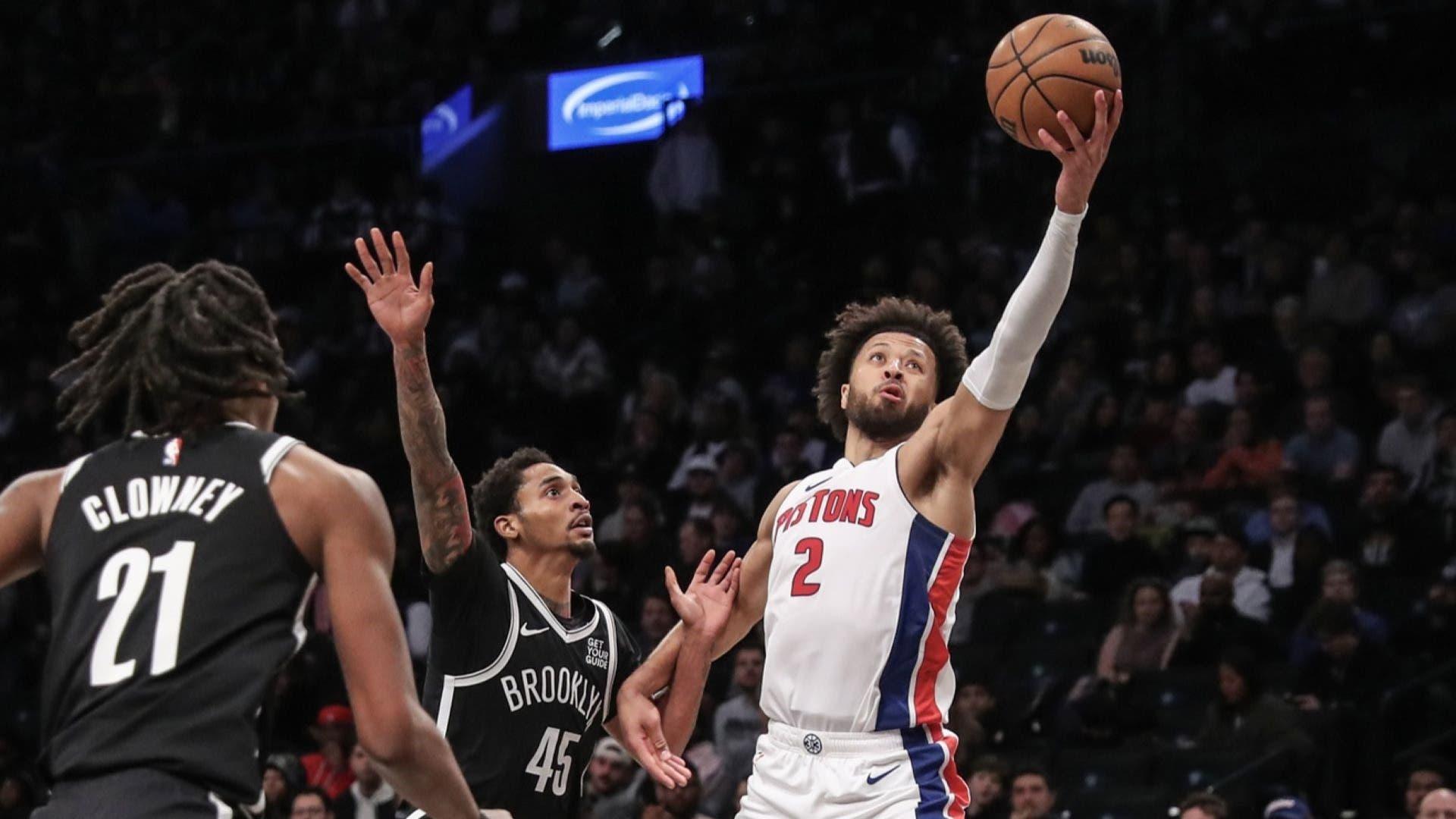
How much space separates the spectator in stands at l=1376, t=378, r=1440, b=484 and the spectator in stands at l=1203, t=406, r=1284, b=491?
624 millimetres

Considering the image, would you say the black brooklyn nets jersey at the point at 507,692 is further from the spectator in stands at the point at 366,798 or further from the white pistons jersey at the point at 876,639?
the spectator in stands at the point at 366,798

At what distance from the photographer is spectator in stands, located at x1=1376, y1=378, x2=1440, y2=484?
11750 mm

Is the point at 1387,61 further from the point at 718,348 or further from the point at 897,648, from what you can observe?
the point at 897,648

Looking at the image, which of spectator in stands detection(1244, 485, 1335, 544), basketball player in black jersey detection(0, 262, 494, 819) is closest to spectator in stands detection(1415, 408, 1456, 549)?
spectator in stands detection(1244, 485, 1335, 544)

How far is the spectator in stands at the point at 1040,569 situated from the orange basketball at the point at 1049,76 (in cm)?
633

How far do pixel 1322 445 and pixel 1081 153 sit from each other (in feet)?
24.5

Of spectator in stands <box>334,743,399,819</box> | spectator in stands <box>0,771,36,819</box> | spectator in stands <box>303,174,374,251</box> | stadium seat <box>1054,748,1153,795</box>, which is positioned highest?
spectator in stands <box>303,174,374,251</box>

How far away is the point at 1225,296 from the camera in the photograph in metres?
13.8

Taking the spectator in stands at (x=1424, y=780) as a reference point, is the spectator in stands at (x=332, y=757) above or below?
below

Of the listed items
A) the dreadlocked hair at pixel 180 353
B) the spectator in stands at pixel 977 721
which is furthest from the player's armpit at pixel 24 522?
the spectator in stands at pixel 977 721

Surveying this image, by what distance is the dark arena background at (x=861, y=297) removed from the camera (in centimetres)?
1080

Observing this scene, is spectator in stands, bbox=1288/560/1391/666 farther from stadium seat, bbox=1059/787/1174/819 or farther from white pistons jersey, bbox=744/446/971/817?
white pistons jersey, bbox=744/446/971/817

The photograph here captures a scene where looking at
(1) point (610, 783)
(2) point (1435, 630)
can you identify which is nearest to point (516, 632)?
(1) point (610, 783)

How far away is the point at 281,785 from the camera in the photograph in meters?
11.2
